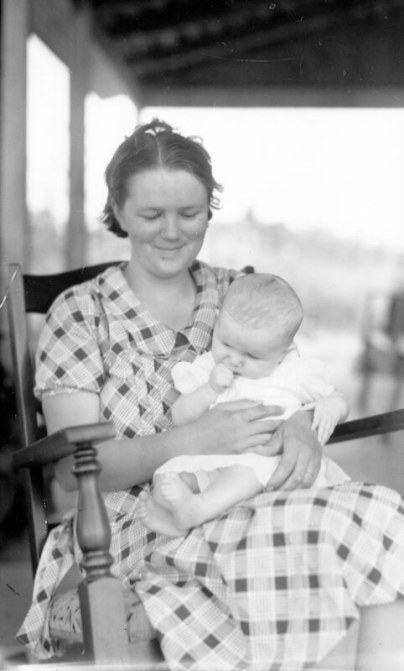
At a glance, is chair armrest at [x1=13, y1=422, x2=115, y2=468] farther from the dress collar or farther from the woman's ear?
the woman's ear

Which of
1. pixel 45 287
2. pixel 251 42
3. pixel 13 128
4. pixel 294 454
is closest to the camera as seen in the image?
pixel 294 454

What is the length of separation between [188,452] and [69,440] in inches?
14.8

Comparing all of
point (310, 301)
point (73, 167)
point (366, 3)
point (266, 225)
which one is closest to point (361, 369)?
point (310, 301)

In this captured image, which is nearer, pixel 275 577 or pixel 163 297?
pixel 275 577

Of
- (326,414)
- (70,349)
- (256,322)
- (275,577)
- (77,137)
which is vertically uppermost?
(77,137)

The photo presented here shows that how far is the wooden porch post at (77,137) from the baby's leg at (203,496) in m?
2.32

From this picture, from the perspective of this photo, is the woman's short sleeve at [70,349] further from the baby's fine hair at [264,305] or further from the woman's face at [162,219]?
the baby's fine hair at [264,305]

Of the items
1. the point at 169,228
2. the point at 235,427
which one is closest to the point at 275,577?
the point at 235,427

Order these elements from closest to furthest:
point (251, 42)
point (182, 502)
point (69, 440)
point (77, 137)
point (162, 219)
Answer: point (69, 440) → point (182, 502) → point (162, 219) → point (77, 137) → point (251, 42)

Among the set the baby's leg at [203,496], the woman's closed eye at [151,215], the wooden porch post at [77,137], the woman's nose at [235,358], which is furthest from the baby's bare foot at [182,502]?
the wooden porch post at [77,137]

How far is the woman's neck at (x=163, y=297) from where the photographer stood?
7.32 ft

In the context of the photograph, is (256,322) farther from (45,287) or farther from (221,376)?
(45,287)

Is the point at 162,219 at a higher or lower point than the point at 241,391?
higher

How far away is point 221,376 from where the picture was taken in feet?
6.20
